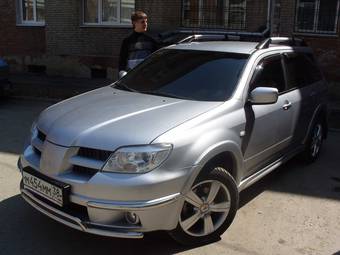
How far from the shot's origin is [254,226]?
4195mm

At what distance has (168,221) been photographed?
3.38 metres

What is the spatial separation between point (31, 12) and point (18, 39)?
1.05 metres

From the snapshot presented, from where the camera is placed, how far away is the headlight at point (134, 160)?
10.8 feet

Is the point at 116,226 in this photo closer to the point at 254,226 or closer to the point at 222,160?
the point at 222,160

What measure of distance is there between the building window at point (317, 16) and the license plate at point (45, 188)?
9626 millimetres

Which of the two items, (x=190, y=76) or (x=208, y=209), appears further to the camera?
(x=190, y=76)

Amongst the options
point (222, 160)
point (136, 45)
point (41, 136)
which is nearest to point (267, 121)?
point (222, 160)

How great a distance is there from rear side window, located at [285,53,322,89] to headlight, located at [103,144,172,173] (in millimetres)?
2470

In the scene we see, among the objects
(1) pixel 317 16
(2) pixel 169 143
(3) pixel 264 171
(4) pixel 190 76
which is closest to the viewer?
(2) pixel 169 143

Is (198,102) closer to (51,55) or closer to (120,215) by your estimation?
(120,215)

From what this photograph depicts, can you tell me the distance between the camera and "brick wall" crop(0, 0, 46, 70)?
1578 centimetres

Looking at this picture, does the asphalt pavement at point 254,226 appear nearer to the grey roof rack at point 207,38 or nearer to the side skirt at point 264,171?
the side skirt at point 264,171

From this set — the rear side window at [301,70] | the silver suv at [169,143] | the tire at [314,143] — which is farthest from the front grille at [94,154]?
the tire at [314,143]

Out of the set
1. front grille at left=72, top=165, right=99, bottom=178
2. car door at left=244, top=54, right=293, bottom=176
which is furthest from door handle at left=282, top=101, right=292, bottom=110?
front grille at left=72, top=165, right=99, bottom=178
